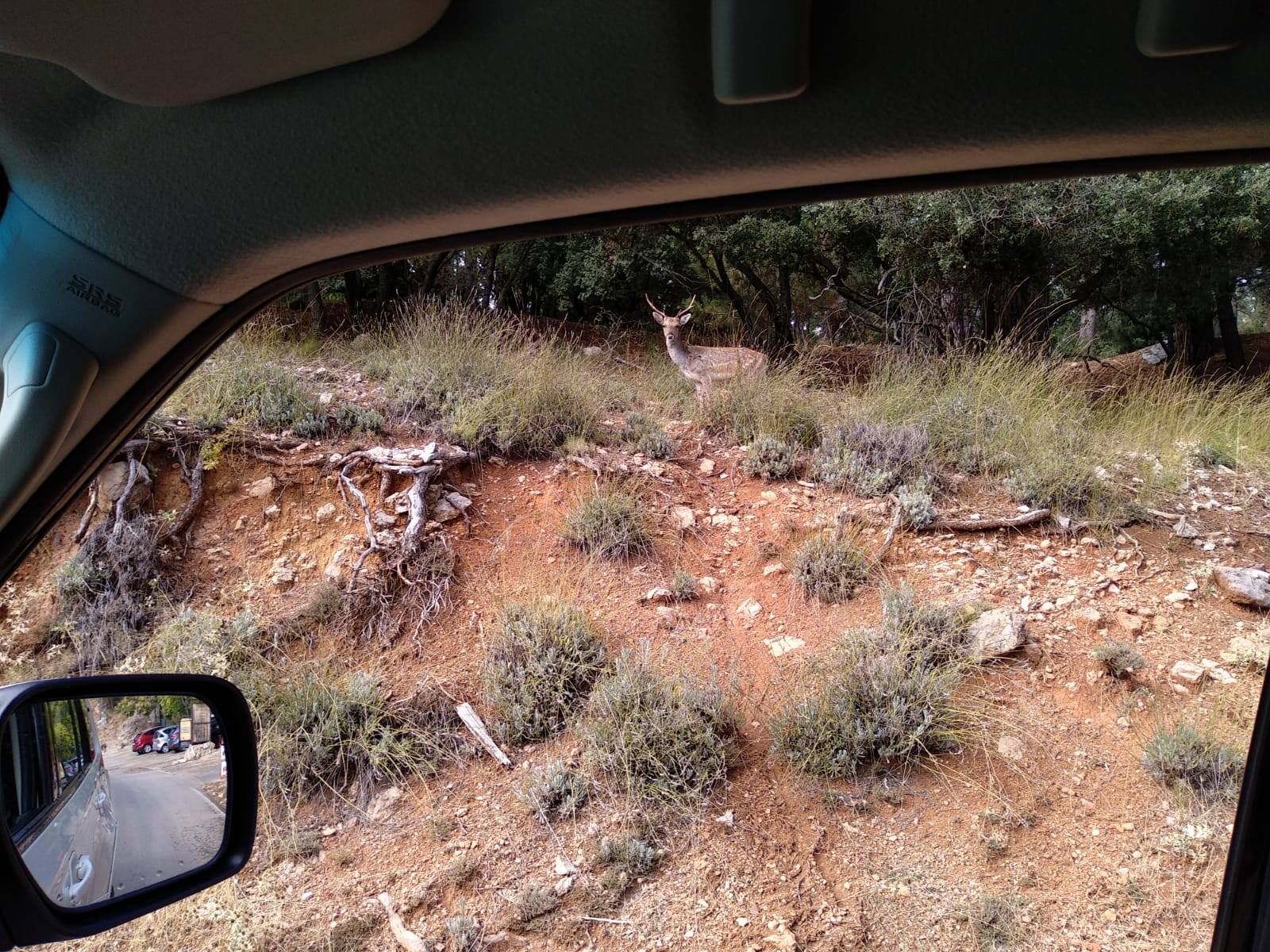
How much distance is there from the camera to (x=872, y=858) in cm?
280

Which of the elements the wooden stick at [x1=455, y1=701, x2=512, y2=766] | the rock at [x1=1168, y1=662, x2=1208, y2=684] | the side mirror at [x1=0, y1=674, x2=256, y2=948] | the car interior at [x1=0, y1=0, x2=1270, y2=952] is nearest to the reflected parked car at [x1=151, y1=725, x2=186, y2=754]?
the side mirror at [x1=0, y1=674, x2=256, y2=948]

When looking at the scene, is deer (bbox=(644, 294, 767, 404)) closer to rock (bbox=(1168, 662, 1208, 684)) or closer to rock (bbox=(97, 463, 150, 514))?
rock (bbox=(1168, 662, 1208, 684))

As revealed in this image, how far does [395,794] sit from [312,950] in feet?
2.28

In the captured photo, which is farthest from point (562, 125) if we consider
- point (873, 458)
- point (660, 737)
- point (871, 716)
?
point (873, 458)

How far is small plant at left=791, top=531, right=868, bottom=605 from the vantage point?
4.04 meters

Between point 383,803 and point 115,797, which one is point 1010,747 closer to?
point 383,803

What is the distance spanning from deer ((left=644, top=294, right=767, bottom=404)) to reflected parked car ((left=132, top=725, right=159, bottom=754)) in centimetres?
482

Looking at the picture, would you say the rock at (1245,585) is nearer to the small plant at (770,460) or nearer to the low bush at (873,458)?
the low bush at (873,458)

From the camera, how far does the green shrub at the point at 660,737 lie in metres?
3.04

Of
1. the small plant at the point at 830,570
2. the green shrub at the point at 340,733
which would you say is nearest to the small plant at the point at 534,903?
the green shrub at the point at 340,733

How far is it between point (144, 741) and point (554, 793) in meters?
1.87

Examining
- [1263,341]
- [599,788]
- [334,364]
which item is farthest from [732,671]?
[1263,341]

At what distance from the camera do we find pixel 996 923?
2.51 metres

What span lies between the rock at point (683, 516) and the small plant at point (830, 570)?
719mm
